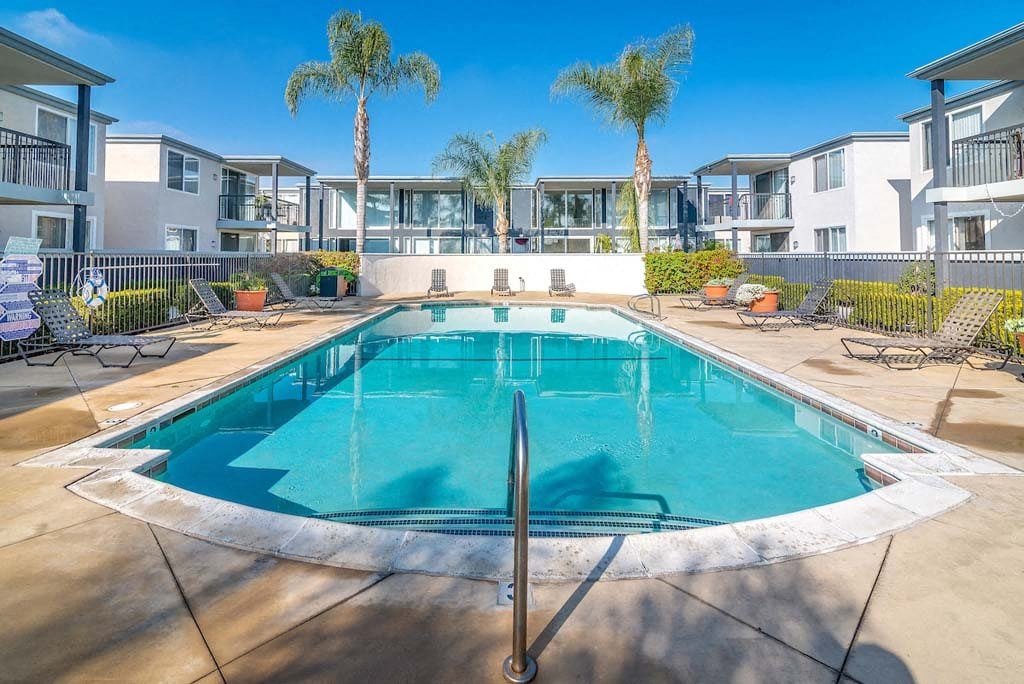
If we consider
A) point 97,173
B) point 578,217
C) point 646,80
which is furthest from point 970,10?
point 97,173

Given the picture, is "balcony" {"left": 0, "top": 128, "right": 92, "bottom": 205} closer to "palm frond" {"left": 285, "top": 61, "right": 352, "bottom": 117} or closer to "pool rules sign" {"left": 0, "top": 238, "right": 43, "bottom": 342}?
"pool rules sign" {"left": 0, "top": 238, "right": 43, "bottom": 342}

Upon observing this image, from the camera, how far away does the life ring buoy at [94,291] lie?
9.17 m

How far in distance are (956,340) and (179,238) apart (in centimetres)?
2586

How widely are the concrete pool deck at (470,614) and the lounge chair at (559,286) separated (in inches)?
779

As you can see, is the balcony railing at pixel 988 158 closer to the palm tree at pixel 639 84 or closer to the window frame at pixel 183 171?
the palm tree at pixel 639 84

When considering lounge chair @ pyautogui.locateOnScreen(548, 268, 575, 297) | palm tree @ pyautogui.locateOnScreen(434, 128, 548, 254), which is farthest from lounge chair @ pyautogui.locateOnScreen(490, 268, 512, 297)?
palm tree @ pyautogui.locateOnScreen(434, 128, 548, 254)

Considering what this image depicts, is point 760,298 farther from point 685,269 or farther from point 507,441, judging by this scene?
point 507,441

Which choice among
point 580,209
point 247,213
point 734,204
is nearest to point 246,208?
point 247,213

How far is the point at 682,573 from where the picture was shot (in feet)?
8.72

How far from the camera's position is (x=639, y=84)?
826 inches

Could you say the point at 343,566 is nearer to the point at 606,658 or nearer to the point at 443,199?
the point at 606,658

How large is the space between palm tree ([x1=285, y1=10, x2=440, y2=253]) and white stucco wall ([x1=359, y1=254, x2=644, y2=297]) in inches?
127

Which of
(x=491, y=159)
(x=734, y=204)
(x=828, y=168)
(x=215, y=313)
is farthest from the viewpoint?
(x=734, y=204)

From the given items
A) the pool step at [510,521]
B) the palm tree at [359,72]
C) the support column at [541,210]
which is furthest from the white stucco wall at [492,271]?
the pool step at [510,521]
